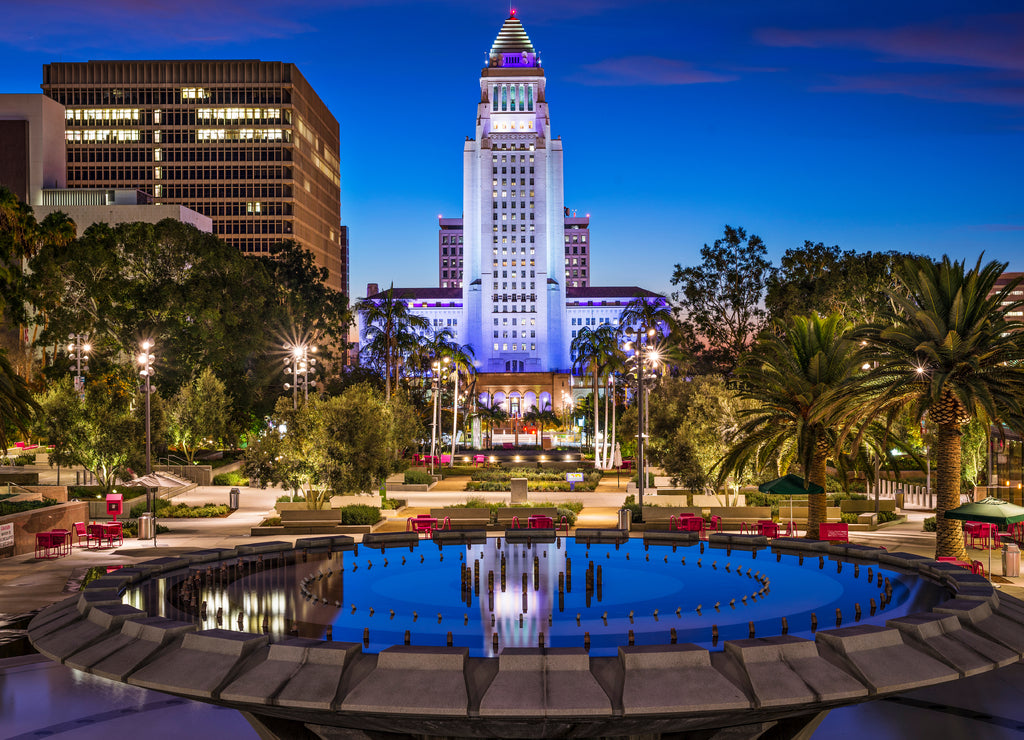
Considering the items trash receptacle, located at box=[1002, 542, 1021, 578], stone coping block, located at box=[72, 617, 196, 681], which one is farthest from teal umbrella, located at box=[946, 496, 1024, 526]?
stone coping block, located at box=[72, 617, 196, 681]

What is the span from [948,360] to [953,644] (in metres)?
14.2

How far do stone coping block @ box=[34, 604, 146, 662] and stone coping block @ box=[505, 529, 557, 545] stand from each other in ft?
39.2

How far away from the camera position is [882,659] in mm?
11070

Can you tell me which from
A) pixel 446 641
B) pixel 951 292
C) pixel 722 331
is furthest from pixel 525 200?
pixel 446 641

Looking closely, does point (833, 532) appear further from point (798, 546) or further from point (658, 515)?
point (798, 546)

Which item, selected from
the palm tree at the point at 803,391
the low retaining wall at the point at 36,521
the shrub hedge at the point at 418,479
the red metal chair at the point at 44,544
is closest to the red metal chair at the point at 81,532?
the low retaining wall at the point at 36,521

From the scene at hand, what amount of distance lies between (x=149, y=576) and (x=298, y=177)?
501ft

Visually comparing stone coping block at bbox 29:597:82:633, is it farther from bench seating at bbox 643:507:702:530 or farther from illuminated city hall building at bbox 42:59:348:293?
illuminated city hall building at bbox 42:59:348:293

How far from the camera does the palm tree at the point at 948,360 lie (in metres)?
23.6

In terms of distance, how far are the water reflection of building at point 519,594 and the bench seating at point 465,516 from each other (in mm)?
10935

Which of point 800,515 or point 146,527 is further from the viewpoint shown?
point 800,515

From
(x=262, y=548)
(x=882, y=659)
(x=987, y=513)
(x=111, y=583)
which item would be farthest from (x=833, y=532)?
(x=111, y=583)

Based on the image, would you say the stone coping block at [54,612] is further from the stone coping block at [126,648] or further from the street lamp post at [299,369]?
the street lamp post at [299,369]

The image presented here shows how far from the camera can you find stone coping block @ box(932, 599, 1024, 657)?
1233 centimetres
